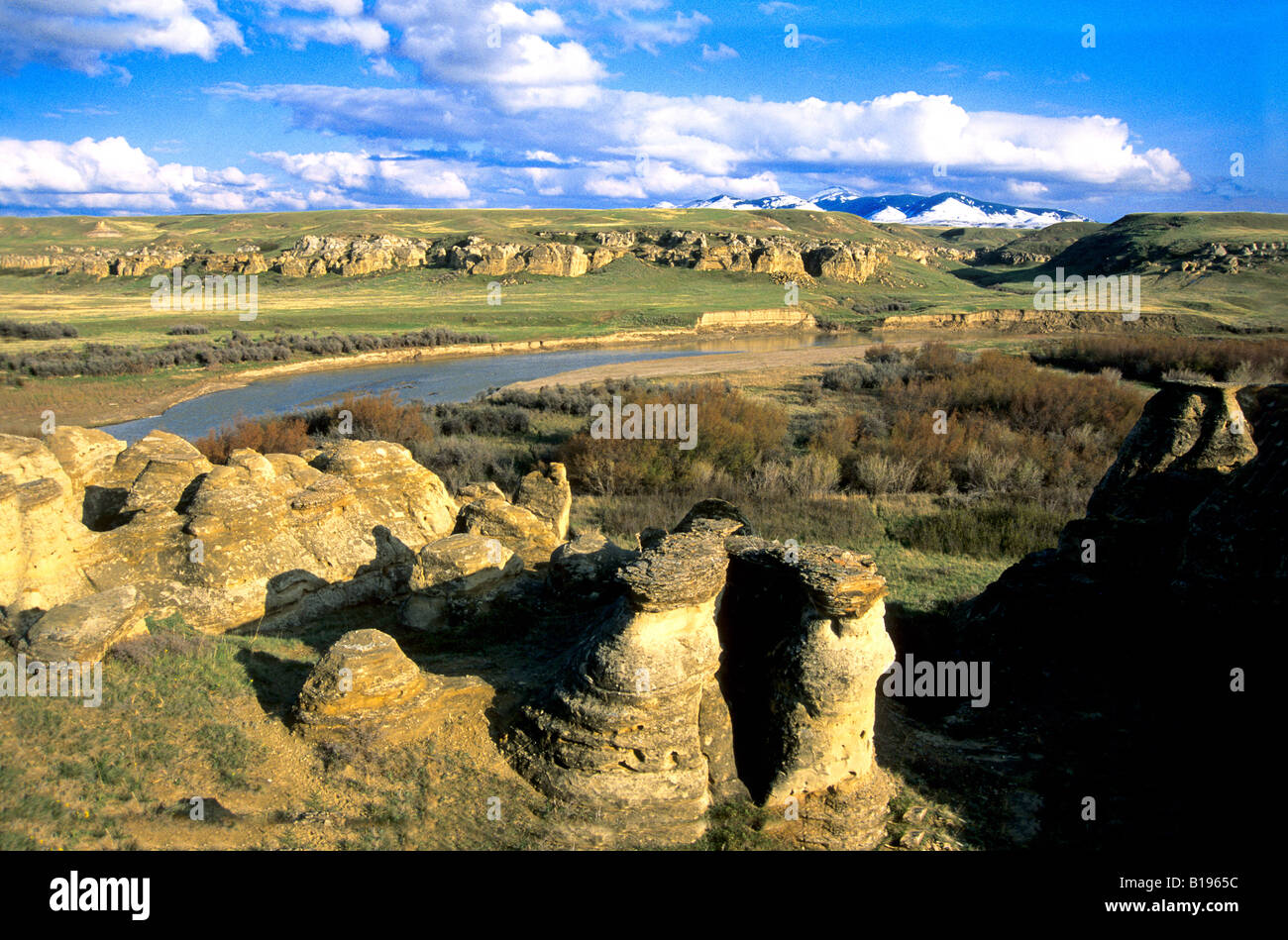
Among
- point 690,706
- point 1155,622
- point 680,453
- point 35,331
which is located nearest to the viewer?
point 690,706

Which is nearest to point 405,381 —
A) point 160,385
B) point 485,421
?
point 160,385

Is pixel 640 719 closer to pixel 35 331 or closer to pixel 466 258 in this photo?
pixel 35 331

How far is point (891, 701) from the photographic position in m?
9.41

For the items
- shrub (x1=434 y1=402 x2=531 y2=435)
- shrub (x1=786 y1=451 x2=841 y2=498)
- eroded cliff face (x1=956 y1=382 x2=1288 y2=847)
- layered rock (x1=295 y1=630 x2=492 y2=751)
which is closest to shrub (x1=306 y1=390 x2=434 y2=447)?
shrub (x1=434 y1=402 x2=531 y2=435)

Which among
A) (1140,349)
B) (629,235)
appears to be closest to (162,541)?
(1140,349)

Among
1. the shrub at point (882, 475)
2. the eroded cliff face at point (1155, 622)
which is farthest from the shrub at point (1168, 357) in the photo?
the eroded cliff face at point (1155, 622)

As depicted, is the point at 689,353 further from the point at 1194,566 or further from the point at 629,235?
the point at 629,235

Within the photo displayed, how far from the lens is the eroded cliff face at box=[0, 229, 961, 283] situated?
81688mm

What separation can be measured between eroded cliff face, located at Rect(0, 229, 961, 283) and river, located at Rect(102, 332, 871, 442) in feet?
114

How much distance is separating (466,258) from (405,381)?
1919 inches

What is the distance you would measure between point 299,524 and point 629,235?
96.2m

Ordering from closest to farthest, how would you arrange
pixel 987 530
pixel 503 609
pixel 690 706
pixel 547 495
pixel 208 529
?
1. pixel 690 706
2. pixel 208 529
3. pixel 503 609
4. pixel 547 495
5. pixel 987 530

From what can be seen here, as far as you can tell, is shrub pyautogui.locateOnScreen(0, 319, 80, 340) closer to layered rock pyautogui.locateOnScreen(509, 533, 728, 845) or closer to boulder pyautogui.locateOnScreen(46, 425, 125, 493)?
boulder pyautogui.locateOnScreen(46, 425, 125, 493)

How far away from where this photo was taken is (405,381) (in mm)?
37688
